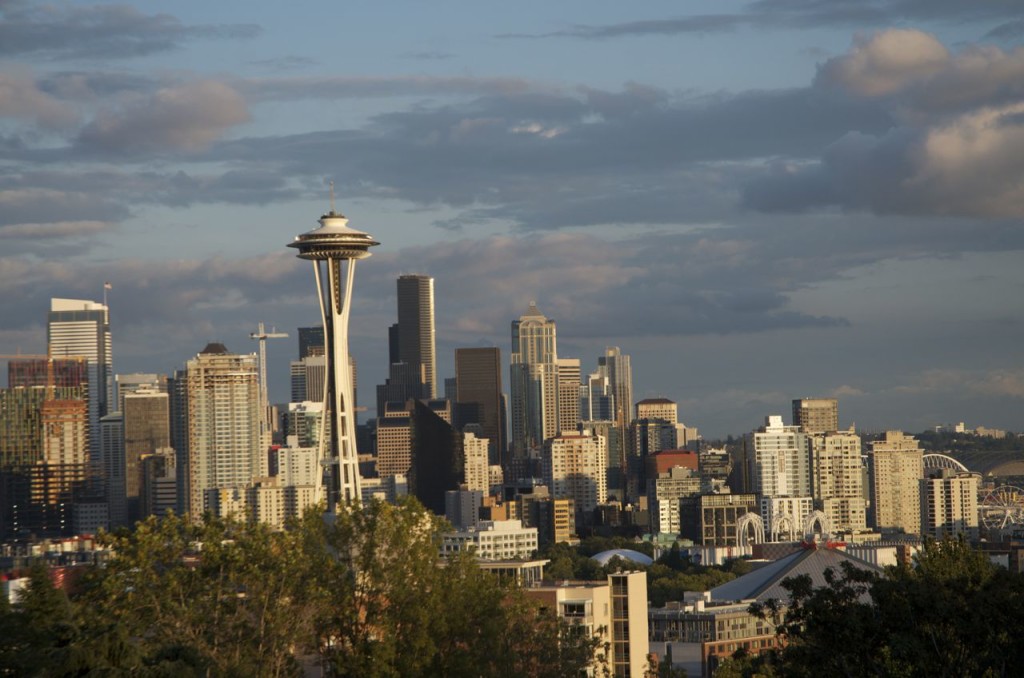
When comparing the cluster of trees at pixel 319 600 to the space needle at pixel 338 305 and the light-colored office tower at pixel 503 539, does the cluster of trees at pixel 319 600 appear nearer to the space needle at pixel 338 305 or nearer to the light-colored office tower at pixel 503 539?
the space needle at pixel 338 305

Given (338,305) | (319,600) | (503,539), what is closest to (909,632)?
(319,600)

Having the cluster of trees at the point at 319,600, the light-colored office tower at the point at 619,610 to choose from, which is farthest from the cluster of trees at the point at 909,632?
the light-colored office tower at the point at 619,610

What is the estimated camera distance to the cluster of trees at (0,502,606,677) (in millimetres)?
39594

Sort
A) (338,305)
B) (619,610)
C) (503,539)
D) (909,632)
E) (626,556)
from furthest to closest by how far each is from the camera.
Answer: (503,539) → (626,556) → (338,305) → (619,610) → (909,632)

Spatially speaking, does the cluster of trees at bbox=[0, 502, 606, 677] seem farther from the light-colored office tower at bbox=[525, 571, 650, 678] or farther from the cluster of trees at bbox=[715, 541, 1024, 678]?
the light-colored office tower at bbox=[525, 571, 650, 678]

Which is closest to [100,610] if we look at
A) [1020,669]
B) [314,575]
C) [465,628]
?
[314,575]

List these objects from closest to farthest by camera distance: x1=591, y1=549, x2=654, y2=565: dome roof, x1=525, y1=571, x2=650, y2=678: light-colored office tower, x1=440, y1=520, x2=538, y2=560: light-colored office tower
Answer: x1=525, y1=571, x2=650, y2=678: light-colored office tower, x1=591, y1=549, x2=654, y2=565: dome roof, x1=440, y1=520, x2=538, y2=560: light-colored office tower

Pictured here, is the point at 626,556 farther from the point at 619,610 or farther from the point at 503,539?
the point at 619,610

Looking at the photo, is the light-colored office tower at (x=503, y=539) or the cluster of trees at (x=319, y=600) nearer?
the cluster of trees at (x=319, y=600)

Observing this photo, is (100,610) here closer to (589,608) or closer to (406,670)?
(406,670)

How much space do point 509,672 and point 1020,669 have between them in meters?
16.4

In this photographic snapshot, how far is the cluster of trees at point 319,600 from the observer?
39.6 meters

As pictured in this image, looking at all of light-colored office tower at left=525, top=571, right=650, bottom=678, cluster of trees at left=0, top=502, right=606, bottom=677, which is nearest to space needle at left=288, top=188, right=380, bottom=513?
light-colored office tower at left=525, top=571, right=650, bottom=678

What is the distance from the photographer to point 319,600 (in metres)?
42.4
